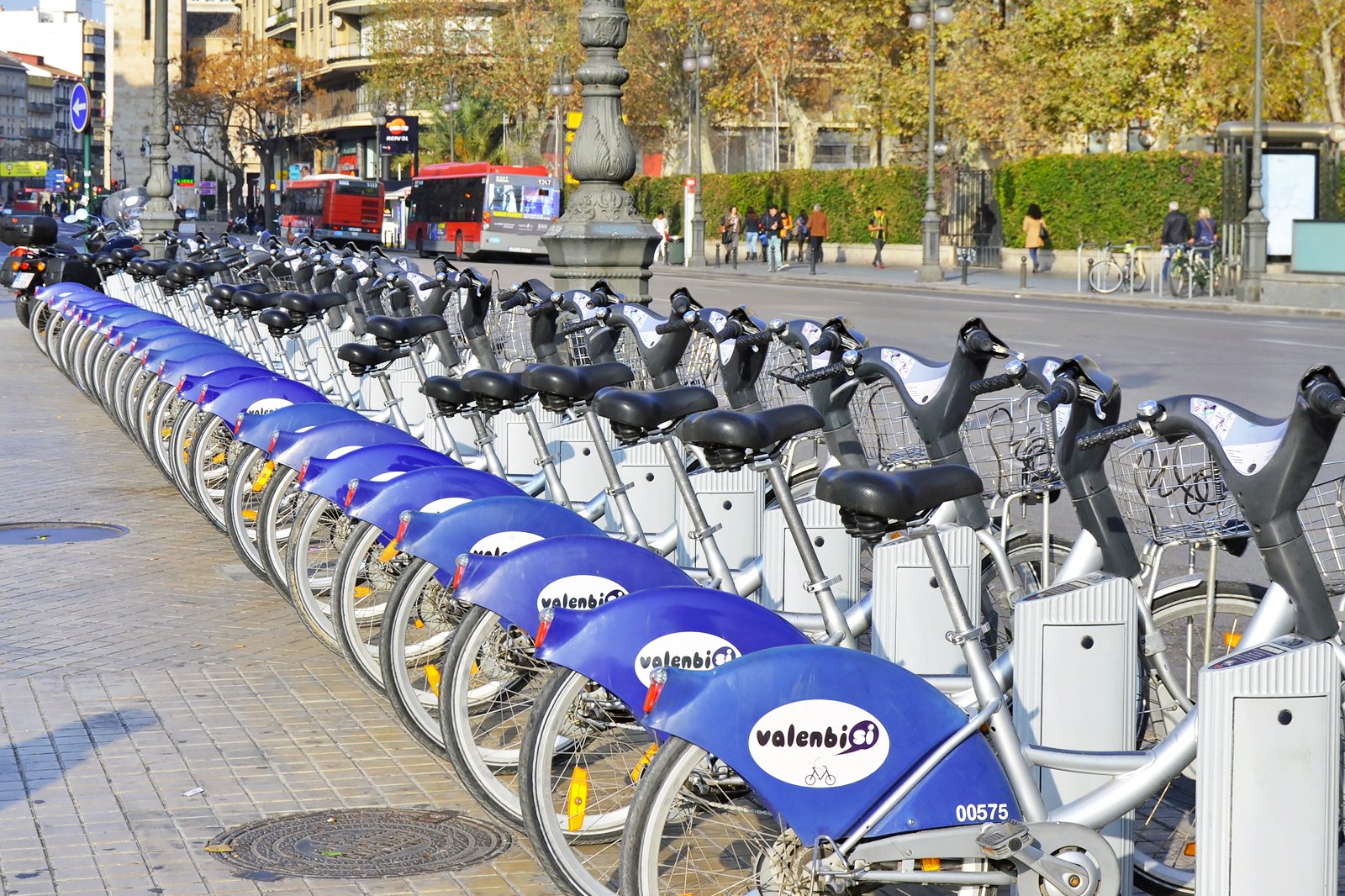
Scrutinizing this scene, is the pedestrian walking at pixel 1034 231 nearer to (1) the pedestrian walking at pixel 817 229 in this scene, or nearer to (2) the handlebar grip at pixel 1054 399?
(1) the pedestrian walking at pixel 817 229

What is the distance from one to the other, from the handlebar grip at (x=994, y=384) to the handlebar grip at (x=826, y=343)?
0.57m

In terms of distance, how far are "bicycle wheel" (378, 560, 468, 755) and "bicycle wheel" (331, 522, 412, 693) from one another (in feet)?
1.14

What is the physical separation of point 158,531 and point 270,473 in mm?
2801

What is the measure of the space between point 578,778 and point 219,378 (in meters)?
4.57

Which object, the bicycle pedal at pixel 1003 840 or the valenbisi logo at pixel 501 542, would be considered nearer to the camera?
the bicycle pedal at pixel 1003 840

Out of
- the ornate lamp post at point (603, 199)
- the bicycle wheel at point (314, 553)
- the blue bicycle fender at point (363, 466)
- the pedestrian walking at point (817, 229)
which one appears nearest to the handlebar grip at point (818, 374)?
the blue bicycle fender at point (363, 466)

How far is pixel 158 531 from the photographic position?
9.47 meters

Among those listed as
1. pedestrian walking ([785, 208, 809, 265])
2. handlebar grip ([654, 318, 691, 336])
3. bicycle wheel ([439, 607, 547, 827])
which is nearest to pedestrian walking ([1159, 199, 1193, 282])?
pedestrian walking ([785, 208, 809, 265])

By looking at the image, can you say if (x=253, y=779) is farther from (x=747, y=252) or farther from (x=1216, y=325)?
(x=747, y=252)

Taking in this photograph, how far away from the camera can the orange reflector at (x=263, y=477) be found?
23.0 ft

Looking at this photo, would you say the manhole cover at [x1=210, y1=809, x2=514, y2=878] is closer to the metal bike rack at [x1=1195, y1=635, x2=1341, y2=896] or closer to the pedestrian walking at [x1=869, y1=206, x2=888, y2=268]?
the metal bike rack at [x1=1195, y1=635, x2=1341, y2=896]

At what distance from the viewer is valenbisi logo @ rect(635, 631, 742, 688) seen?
3.96 metres

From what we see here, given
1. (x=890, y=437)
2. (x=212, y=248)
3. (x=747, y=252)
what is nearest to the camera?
(x=890, y=437)

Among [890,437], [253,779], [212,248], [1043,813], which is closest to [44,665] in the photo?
[253,779]
